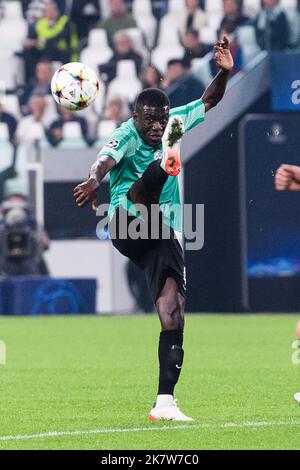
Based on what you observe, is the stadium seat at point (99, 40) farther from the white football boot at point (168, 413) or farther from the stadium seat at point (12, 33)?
the white football boot at point (168, 413)

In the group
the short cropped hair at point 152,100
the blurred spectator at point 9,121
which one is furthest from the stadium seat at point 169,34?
the short cropped hair at point 152,100

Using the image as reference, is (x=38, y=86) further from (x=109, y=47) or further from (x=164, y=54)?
(x=164, y=54)

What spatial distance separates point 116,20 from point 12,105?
90.8 inches

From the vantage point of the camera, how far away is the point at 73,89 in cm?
938

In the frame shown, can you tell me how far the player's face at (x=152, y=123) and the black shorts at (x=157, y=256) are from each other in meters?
0.48

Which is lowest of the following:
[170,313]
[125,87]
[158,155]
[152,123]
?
[170,313]

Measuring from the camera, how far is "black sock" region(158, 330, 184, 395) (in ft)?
Answer: 25.3

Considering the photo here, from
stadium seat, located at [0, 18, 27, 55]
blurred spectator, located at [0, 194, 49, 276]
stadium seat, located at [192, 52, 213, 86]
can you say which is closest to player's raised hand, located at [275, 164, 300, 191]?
stadium seat, located at [192, 52, 213, 86]

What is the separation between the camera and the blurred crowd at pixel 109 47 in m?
19.7

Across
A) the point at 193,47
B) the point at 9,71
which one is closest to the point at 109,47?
the point at 9,71

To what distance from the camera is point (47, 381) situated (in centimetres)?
1042

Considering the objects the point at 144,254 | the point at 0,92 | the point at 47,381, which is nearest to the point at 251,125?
the point at 0,92

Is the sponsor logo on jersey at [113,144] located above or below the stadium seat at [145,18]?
below

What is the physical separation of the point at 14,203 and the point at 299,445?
489 inches
